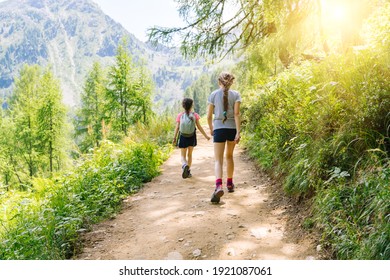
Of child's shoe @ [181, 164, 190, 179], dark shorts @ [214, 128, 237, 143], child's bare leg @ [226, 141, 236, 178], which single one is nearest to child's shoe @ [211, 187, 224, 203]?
child's bare leg @ [226, 141, 236, 178]

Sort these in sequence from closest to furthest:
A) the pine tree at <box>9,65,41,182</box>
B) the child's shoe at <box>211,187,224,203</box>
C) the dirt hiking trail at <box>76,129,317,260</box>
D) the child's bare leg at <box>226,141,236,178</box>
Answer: the dirt hiking trail at <box>76,129,317,260</box> → the child's shoe at <box>211,187,224,203</box> → the child's bare leg at <box>226,141,236,178</box> → the pine tree at <box>9,65,41,182</box>

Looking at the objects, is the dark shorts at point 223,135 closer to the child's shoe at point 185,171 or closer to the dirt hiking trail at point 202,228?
the dirt hiking trail at point 202,228

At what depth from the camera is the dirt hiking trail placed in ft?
12.7

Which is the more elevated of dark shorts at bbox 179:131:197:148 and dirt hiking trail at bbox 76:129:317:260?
dark shorts at bbox 179:131:197:148

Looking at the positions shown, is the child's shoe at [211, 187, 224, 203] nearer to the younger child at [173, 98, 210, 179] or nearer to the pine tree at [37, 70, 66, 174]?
the younger child at [173, 98, 210, 179]

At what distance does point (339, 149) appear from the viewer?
416 cm

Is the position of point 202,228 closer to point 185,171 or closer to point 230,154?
point 230,154

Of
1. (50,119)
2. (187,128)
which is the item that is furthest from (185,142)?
(50,119)

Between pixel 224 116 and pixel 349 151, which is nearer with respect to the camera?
pixel 349 151

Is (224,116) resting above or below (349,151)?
above

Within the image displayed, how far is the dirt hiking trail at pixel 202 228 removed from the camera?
388 centimetres

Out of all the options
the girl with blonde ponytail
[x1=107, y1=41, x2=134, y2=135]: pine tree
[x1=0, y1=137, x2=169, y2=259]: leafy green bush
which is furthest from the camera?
[x1=107, y1=41, x2=134, y2=135]: pine tree

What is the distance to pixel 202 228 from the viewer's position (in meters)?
4.60
